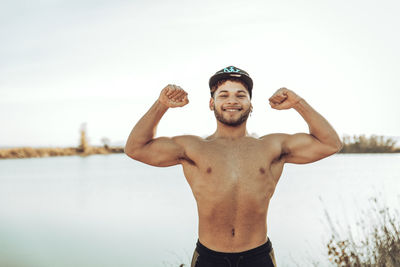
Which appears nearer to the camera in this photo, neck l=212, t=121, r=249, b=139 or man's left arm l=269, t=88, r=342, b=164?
man's left arm l=269, t=88, r=342, b=164

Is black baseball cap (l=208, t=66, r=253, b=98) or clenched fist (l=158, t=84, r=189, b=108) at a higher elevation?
black baseball cap (l=208, t=66, r=253, b=98)

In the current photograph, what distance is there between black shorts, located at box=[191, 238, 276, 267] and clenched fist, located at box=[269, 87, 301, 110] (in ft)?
4.03

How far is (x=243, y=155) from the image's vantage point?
126 inches

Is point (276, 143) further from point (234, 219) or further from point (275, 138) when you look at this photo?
point (234, 219)

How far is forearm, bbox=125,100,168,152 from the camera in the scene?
3.09 m

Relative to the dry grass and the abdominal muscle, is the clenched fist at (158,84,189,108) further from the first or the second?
the dry grass

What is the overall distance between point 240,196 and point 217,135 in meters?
0.60

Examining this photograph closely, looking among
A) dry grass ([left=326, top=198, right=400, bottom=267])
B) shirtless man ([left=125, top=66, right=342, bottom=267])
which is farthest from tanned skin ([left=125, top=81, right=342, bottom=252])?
dry grass ([left=326, top=198, right=400, bottom=267])

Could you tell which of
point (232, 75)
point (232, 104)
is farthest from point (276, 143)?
point (232, 75)

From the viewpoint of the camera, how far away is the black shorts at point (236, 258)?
3021mm

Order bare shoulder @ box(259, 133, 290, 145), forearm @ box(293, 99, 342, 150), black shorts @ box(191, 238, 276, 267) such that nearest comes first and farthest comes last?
black shorts @ box(191, 238, 276, 267), forearm @ box(293, 99, 342, 150), bare shoulder @ box(259, 133, 290, 145)

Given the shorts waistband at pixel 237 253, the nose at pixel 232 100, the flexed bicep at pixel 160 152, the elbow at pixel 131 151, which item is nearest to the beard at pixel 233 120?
the nose at pixel 232 100

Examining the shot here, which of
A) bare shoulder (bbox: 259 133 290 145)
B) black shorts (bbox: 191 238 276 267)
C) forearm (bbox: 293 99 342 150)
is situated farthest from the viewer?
bare shoulder (bbox: 259 133 290 145)

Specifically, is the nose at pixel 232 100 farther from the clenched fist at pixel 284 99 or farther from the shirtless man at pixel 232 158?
the clenched fist at pixel 284 99
